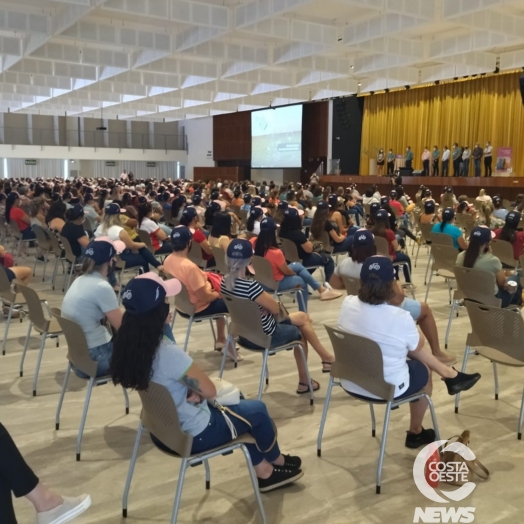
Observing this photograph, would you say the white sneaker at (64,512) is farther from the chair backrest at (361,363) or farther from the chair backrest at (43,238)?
the chair backrest at (43,238)

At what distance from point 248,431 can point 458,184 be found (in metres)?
18.7

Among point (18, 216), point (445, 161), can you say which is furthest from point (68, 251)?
point (445, 161)

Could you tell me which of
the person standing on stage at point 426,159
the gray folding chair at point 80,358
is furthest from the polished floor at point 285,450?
the person standing on stage at point 426,159

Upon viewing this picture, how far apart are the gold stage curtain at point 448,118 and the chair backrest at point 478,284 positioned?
17270 mm

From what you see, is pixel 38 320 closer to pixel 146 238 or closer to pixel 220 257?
pixel 220 257

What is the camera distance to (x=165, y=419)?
2684 millimetres

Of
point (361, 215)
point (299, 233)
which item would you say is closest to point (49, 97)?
point (361, 215)

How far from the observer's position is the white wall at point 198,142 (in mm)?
35469

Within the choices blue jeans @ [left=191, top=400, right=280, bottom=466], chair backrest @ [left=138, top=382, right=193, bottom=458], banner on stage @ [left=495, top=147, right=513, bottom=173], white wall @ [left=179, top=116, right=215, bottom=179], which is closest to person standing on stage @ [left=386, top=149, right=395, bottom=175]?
banner on stage @ [left=495, top=147, right=513, bottom=173]

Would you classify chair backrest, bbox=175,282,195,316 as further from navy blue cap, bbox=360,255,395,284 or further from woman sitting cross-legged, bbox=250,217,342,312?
navy blue cap, bbox=360,255,395,284

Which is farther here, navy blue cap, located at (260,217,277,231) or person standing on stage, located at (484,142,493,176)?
person standing on stage, located at (484,142,493,176)

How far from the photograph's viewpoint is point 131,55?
53.4ft

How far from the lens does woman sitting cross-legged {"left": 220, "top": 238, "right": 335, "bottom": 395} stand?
13.7 feet

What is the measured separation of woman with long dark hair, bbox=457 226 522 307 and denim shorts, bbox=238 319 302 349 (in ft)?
6.64
